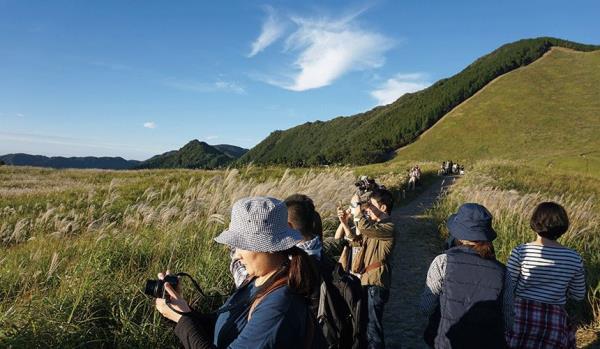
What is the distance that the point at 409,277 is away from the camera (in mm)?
7750

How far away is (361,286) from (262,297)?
1.87 meters

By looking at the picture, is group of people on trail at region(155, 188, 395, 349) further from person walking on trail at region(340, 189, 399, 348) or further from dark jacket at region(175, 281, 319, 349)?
person walking on trail at region(340, 189, 399, 348)

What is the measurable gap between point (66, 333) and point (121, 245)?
178cm

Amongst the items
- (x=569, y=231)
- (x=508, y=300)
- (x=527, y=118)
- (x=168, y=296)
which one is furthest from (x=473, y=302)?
(x=527, y=118)

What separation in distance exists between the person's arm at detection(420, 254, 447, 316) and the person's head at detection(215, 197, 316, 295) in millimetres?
1773

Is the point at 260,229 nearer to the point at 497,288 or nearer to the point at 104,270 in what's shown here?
the point at 497,288

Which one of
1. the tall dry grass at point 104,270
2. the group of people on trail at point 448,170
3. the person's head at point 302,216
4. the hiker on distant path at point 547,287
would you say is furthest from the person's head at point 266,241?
the group of people on trail at point 448,170

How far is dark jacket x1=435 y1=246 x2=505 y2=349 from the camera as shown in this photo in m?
2.98

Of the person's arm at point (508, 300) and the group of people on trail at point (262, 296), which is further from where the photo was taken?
the person's arm at point (508, 300)

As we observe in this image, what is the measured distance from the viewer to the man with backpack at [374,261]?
4406mm

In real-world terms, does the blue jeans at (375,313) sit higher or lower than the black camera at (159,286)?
lower

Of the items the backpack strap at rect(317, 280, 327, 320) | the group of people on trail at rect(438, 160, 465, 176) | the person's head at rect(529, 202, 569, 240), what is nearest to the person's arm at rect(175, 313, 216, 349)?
the backpack strap at rect(317, 280, 327, 320)

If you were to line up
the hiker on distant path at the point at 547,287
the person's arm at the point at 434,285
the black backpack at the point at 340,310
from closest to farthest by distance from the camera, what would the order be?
the black backpack at the point at 340,310, the person's arm at the point at 434,285, the hiker on distant path at the point at 547,287

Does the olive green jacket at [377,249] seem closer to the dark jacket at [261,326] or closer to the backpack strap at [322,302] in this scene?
the backpack strap at [322,302]
